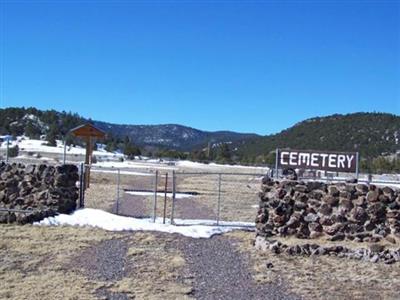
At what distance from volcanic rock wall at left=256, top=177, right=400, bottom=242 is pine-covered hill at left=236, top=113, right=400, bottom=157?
91998 mm

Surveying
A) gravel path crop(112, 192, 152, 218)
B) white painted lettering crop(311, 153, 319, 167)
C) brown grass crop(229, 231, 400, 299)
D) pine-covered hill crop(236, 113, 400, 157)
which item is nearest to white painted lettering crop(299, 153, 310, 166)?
white painted lettering crop(311, 153, 319, 167)

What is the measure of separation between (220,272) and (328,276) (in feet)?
6.63

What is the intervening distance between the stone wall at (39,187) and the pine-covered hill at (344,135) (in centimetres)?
9146

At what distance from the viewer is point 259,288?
399 inches

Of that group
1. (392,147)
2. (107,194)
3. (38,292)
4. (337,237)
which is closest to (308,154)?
(337,237)

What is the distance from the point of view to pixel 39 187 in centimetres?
1812

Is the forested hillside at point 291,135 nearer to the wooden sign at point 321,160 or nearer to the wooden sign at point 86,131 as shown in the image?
the wooden sign at point 86,131

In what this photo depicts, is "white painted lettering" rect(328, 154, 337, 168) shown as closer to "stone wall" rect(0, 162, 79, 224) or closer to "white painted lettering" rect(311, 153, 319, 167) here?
"white painted lettering" rect(311, 153, 319, 167)

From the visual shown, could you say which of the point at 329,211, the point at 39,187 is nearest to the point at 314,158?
the point at 329,211

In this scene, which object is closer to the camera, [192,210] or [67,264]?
[67,264]

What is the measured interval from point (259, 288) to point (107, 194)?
17.6 meters

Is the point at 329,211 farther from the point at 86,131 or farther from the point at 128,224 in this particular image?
the point at 86,131

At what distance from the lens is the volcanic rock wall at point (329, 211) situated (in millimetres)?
14500

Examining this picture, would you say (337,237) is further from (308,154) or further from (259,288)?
(259,288)
